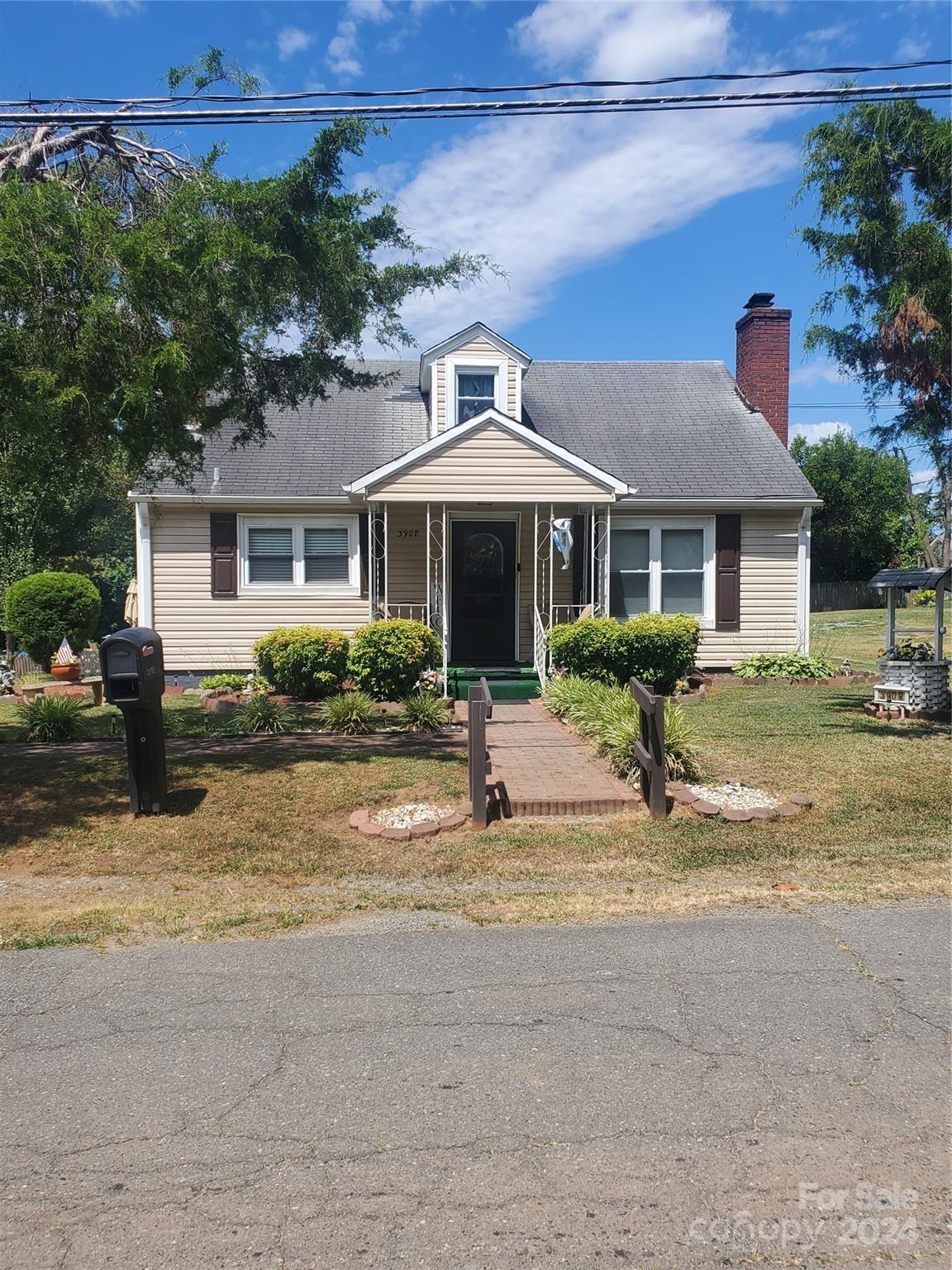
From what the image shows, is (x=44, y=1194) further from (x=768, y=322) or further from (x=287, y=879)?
(x=768, y=322)

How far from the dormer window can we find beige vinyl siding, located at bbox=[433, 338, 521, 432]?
16 cm

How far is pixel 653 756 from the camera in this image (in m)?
7.54

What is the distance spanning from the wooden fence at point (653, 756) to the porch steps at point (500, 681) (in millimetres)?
6308

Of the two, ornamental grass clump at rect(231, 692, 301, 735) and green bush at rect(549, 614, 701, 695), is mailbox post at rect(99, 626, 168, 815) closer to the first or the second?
ornamental grass clump at rect(231, 692, 301, 735)

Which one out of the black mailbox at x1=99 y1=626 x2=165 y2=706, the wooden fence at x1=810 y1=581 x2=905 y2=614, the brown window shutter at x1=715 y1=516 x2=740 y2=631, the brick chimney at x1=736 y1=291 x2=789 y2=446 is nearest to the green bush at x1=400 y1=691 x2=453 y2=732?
the black mailbox at x1=99 y1=626 x2=165 y2=706

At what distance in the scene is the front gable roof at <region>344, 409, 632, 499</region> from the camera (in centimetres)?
1396

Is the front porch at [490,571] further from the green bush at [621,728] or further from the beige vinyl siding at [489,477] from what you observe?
the green bush at [621,728]

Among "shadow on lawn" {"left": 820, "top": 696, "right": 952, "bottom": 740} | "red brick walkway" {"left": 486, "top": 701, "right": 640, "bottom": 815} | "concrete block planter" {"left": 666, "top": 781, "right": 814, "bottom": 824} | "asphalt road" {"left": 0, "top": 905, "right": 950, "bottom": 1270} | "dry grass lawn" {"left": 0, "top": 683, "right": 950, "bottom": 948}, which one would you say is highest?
"shadow on lawn" {"left": 820, "top": 696, "right": 952, "bottom": 740}

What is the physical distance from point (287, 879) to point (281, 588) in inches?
398

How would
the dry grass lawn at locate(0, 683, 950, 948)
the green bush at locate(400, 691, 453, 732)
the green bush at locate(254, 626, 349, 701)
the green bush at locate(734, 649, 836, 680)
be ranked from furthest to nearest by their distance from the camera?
1. the green bush at locate(734, 649, 836, 680)
2. the green bush at locate(254, 626, 349, 701)
3. the green bush at locate(400, 691, 453, 732)
4. the dry grass lawn at locate(0, 683, 950, 948)

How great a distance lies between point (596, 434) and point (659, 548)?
2697 millimetres

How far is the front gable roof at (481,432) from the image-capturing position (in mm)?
13961

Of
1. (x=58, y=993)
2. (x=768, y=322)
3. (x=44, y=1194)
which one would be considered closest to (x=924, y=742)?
(x=58, y=993)

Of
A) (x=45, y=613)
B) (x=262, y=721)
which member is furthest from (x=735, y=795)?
(x=45, y=613)
